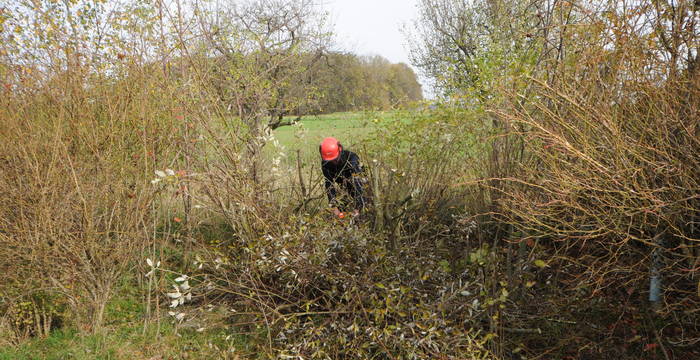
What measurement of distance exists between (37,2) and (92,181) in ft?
6.83

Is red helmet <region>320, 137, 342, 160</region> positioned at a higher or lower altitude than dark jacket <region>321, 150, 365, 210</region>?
higher

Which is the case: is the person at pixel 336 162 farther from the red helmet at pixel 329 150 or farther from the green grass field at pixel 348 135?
the green grass field at pixel 348 135

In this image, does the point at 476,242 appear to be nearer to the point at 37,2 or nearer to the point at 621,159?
the point at 621,159

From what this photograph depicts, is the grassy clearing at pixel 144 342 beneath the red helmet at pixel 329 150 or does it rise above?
beneath

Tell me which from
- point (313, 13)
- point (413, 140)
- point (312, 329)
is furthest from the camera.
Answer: point (313, 13)

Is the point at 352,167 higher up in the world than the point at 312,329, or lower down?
higher up

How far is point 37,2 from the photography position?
4.91 m

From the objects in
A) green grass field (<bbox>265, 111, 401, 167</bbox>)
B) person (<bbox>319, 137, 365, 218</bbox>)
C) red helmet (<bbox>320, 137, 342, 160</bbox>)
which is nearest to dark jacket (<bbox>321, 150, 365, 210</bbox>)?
person (<bbox>319, 137, 365, 218</bbox>)

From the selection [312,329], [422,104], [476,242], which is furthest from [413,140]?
[312,329]

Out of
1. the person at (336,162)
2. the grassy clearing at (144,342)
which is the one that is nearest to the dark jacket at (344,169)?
the person at (336,162)

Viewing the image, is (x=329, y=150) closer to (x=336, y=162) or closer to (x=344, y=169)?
(x=336, y=162)

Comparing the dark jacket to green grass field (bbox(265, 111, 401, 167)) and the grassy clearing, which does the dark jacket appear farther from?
the grassy clearing

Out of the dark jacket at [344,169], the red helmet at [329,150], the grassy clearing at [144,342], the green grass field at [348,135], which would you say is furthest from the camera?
the green grass field at [348,135]

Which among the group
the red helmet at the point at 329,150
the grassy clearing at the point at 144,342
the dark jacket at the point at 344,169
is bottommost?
the grassy clearing at the point at 144,342
